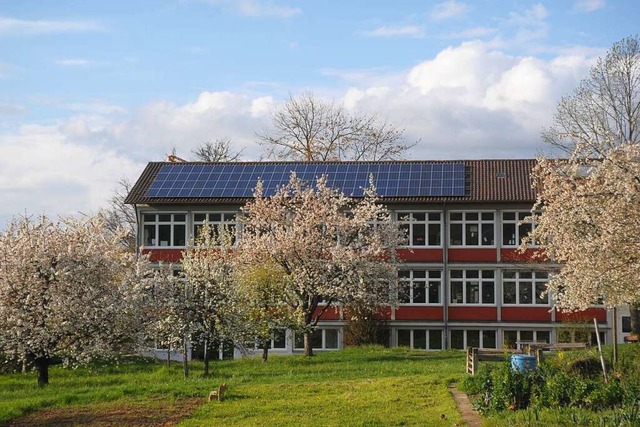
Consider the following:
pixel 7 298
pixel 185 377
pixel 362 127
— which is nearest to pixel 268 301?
pixel 185 377

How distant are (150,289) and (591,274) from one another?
42.0 ft

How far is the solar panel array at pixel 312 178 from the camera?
137 feet

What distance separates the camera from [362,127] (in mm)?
60688

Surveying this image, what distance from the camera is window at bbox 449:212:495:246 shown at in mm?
41594

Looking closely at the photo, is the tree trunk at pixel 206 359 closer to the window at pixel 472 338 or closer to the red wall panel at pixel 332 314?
the red wall panel at pixel 332 314

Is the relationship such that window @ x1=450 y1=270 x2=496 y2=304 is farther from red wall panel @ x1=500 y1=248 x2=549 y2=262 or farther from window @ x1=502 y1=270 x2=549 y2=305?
red wall panel @ x1=500 y1=248 x2=549 y2=262

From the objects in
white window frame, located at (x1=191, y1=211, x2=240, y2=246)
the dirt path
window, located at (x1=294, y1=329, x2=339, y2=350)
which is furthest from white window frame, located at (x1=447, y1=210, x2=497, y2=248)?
the dirt path

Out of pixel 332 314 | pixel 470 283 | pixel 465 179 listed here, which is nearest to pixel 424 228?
pixel 465 179

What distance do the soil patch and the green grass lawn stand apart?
182 mm

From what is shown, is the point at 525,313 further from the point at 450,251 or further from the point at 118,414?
the point at 118,414

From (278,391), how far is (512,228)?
77.8ft

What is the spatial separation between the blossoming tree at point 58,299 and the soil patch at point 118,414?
611 centimetres

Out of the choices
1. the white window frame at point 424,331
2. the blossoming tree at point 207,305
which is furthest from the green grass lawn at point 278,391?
the white window frame at point 424,331

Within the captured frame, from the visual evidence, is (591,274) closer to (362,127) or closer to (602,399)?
(602,399)
